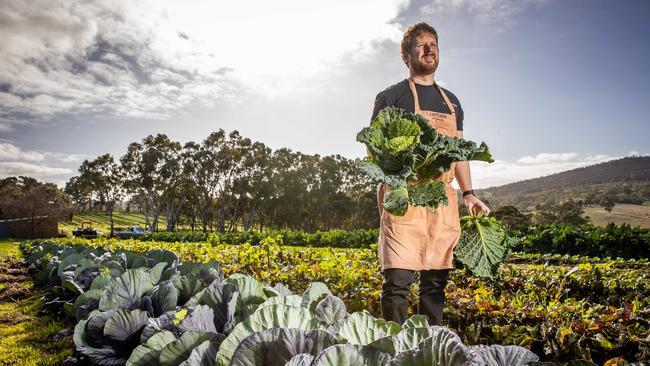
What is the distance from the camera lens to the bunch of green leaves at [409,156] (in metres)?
1.98

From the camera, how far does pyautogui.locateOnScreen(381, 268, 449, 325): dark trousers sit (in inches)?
92.7

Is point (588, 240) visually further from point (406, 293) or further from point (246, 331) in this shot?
point (246, 331)

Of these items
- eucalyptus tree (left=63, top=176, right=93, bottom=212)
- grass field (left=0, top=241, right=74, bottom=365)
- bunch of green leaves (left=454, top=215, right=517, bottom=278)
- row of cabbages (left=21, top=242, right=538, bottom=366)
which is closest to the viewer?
row of cabbages (left=21, top=242, right=538, bottom=366)

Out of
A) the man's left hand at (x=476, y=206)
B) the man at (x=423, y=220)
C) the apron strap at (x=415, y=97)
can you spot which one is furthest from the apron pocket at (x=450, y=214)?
the apron strap at (x=415, y=97)

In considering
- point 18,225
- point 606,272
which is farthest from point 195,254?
point 18,225

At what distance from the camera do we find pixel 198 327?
1.75 metres

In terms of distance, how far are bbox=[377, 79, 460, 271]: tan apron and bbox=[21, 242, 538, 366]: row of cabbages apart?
0.48 metres

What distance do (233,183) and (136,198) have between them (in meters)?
12.8

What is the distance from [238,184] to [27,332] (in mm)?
44586

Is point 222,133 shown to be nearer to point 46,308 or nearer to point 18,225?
point 18,225

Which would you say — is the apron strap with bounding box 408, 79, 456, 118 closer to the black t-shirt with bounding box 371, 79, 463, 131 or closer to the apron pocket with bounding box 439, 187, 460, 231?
the black t-shirt with bounding box 371, 79, 463, 131

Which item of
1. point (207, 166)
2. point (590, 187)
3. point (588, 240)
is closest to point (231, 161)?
point (207, 166)

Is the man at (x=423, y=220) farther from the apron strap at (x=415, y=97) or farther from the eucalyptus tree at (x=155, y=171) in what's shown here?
the eucalyptus tree at (x=155, y=171)

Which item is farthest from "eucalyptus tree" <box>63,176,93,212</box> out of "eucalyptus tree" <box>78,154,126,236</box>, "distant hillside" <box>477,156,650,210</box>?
"distant hillside" <box>477,156,650,210</box>
